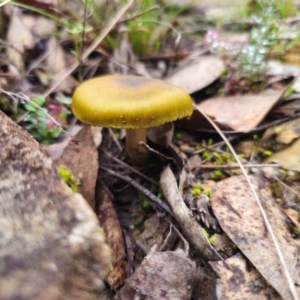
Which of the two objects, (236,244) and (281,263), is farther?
(236,244)

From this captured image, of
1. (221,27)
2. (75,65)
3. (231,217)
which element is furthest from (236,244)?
(221,27)

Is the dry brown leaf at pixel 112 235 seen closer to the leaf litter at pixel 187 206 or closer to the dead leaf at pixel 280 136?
the leaf litter at pixel 187 206

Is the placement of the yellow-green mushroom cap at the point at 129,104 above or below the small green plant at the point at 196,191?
above

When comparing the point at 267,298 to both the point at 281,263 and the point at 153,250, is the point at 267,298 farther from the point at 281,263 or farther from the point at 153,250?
the point at 153,250

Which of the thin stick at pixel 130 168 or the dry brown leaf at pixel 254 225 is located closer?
the dry brown leaf at pixel 254 225

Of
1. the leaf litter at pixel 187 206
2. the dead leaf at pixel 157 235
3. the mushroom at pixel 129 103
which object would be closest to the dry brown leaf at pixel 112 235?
the leaf litter at pixel 187 206

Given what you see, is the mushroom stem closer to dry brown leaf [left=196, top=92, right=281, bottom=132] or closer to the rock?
dry brown leaf [left=196, top=92, right=281, bottom=132]
